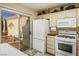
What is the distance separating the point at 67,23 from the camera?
59.9 inches

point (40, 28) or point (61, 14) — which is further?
point (40, 28)

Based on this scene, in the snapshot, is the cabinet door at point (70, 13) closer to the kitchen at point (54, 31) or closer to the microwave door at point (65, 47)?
the kitchen at point (54, 31)

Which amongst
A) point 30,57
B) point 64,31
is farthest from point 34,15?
point 30,57

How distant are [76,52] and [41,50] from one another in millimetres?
478

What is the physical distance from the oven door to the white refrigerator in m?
0.20

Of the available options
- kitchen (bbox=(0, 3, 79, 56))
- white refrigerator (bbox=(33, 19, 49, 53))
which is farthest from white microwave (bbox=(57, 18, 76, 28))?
white refrigerator (bbox=(33, 19, 49, 53))

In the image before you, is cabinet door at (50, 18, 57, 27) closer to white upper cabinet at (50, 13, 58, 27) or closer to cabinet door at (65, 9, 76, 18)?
white upper cabinet at (50, 13, 58, 27)

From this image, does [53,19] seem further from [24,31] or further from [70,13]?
[24,31]

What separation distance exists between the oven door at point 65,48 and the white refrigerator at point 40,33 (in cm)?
20

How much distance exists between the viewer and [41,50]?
5.29 feet

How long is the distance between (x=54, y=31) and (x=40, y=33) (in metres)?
0.21

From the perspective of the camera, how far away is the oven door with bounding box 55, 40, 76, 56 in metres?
1.53

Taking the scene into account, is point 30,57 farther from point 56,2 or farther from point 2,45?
point 56,2

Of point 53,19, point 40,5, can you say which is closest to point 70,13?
point 53,19
